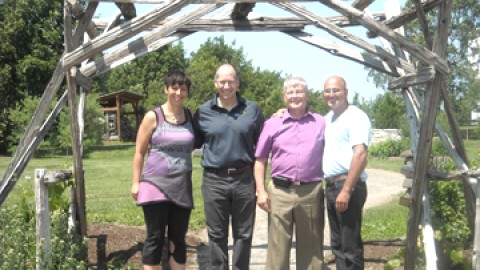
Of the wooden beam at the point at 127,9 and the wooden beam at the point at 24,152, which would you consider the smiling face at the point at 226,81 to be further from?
the wooden beam at the point at 127,9

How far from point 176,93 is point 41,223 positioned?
154cm

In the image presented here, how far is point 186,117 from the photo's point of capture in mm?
4387

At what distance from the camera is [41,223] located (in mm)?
4316

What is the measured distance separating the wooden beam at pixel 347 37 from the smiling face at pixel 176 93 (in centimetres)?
126

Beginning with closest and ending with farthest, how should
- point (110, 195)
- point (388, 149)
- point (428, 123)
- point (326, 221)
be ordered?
point (428, 123) → point (326, 221) → point (110, 195) → point (388, 149)

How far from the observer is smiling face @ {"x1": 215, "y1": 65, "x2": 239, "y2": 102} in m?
4.17

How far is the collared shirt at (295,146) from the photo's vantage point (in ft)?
13.1

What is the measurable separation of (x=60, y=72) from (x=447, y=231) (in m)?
3.84

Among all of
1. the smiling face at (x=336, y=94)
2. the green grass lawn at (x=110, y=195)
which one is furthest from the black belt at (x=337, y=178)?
the green grass lawn at (x=110, y=195)

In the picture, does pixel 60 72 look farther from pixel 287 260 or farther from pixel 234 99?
pixel 287 260

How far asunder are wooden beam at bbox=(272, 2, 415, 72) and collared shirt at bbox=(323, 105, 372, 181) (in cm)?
94

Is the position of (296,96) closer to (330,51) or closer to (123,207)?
(330,51)

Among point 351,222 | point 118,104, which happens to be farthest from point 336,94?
point 118,104

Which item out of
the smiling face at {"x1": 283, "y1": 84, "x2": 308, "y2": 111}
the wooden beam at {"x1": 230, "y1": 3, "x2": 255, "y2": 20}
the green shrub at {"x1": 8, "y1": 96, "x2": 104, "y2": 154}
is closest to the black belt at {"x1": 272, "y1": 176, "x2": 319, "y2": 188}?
the smiling face at {"x1": 283, "y1": 84, "x2": 308, "y2": 111}
